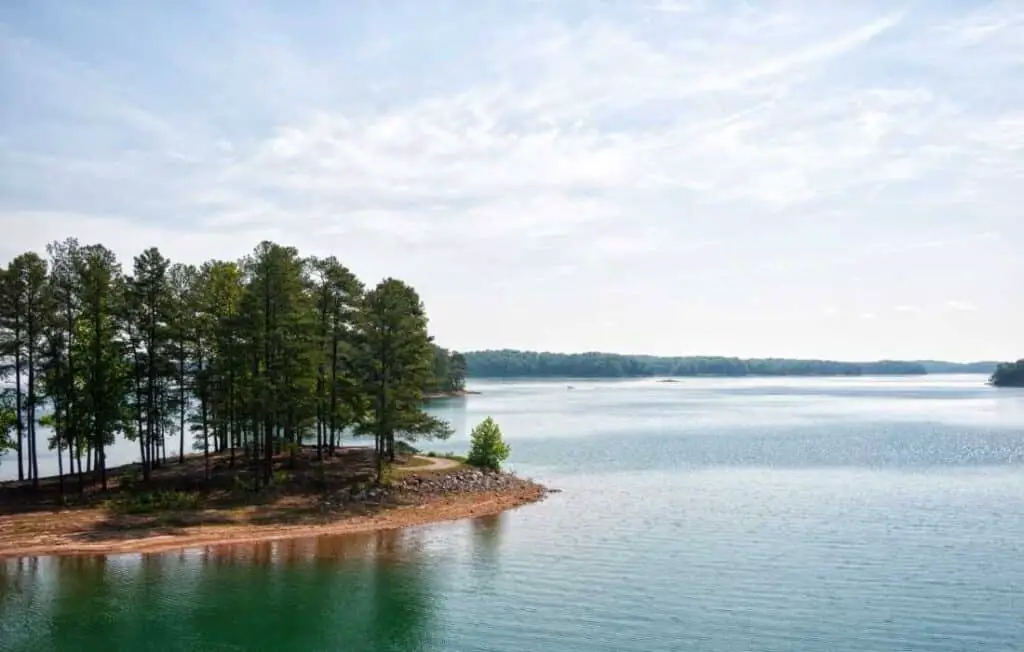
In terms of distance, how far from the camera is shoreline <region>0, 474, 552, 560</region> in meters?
41.9

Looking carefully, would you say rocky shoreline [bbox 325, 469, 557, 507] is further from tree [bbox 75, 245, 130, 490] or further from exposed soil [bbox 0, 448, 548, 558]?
tree [bbox 75, 245, 130, 490]

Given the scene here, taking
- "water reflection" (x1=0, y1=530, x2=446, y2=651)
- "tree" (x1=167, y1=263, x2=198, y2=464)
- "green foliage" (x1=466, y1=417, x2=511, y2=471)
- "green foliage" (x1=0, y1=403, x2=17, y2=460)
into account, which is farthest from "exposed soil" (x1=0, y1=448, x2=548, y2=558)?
"tree" (x1=167, y1=263, x2=198, y2=464)

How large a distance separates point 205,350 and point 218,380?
14.2 feet

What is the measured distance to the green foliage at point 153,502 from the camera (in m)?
48.3

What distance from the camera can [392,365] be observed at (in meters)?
56.9

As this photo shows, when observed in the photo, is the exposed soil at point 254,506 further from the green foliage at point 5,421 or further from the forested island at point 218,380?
the green foliage at point 5,421

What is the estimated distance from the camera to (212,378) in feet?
181

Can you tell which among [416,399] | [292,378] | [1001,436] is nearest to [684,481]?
[416,399]

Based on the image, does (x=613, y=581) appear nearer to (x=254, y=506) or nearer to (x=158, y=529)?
(x=254, y=506)

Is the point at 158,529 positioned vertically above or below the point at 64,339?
below

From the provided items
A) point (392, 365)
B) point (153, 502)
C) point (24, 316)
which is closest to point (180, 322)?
point (24, 316)

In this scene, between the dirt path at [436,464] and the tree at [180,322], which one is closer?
the tree at [180,322]

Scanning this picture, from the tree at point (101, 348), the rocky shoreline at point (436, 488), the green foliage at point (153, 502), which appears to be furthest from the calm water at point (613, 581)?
the tree at point (101, 348)

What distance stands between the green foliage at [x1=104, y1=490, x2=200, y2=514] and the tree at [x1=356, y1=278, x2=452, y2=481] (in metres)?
11.7
